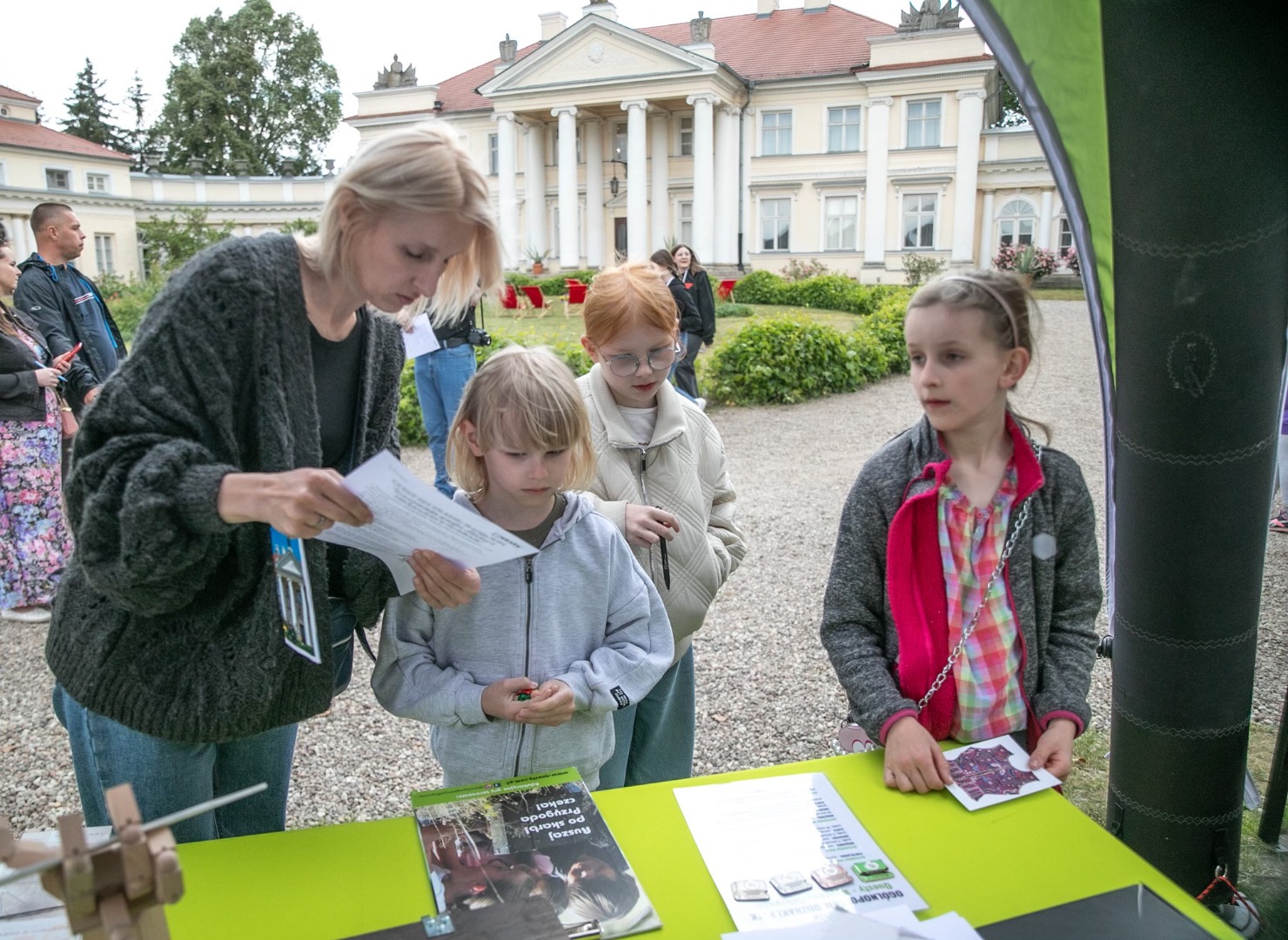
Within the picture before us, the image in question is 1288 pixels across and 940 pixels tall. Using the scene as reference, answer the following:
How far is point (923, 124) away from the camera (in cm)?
2881

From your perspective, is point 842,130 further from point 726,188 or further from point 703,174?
point 703,174

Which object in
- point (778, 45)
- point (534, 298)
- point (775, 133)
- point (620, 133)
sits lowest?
point (534, 298)

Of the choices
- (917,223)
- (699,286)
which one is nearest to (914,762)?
(699,286)

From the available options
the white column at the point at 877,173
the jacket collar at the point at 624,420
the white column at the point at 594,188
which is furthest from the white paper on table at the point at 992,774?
the white column at the point at 594,188

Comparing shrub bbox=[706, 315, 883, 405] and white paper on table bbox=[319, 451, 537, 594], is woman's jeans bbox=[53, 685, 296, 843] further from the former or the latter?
shrub bbox=[706, 315, 883, 405]

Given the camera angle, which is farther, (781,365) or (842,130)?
(842,130)

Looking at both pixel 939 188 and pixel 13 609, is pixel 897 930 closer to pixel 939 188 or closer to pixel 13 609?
pixel 13 609

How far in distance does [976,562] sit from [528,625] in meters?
0.83

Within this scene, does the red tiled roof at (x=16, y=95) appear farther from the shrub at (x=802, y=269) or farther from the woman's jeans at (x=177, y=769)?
the woman's jeans at (x=177, y=769)

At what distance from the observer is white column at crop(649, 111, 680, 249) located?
3203 centimetres

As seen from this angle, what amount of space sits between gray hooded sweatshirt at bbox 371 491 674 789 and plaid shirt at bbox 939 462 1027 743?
542 mm

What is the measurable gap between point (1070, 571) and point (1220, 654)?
0.98 ft

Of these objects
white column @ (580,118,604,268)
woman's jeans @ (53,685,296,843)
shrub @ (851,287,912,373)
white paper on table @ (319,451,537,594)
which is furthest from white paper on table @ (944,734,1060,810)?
white column @ (580,118,604,268)

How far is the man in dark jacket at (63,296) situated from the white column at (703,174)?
25.6 meters
